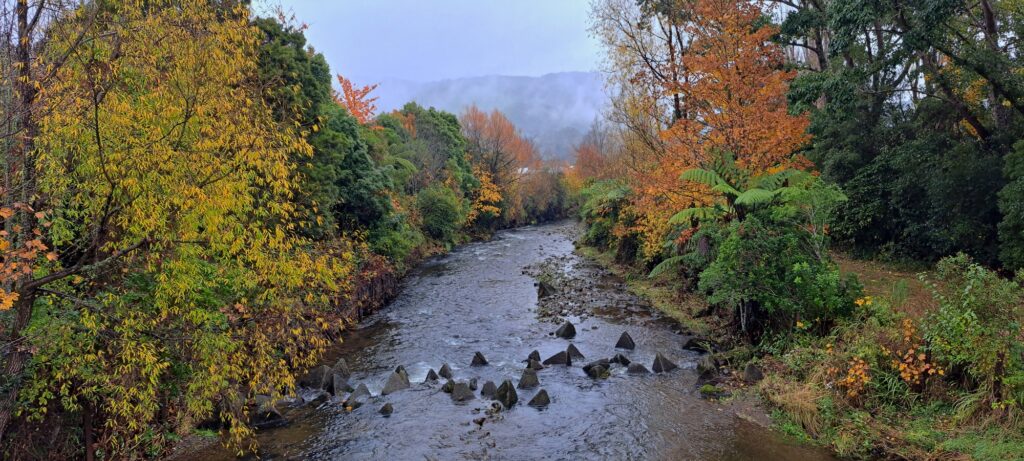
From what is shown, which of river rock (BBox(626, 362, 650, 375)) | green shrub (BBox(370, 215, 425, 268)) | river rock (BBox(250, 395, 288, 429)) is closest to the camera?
river rock (BBox(250, 395, 288, 429))

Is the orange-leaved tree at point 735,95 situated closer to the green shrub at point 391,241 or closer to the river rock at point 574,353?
the river rock at point 574,353

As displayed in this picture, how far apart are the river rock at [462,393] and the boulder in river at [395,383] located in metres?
1.39

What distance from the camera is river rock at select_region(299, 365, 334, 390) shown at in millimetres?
12453

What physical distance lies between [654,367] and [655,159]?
11560mm

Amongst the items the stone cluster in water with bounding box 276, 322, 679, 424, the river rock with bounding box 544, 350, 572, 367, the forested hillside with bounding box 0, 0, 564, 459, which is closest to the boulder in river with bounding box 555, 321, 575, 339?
the stone cluster in water with bounding box 276, 322, 679, 424

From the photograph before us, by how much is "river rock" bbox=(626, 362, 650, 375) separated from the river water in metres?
0.26

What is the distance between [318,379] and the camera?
12.7m

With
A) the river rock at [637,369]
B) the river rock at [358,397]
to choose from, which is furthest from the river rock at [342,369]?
the river rock at [637,369]

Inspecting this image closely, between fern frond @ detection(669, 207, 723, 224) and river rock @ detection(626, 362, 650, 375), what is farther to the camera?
fern frond @ detection(669, 207, 723, 224)

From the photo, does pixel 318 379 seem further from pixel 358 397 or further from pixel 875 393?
pixel 875 393

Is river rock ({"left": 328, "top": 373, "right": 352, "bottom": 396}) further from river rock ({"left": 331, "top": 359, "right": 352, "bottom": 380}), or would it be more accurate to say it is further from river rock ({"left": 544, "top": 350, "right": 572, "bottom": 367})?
river rock ({"left": 544, "top": 350, "right": 572, "bottom": 367})

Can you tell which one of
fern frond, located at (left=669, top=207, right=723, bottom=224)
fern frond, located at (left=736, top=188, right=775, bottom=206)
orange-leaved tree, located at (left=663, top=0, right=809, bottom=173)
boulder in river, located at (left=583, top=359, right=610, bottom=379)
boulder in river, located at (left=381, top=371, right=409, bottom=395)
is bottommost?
boulder in river, located at (left=583, top=359, right=610, bottom=379)

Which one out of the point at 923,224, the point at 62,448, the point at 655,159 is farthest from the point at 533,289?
the point at 62,448

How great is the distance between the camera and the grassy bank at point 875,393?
25.8ft
